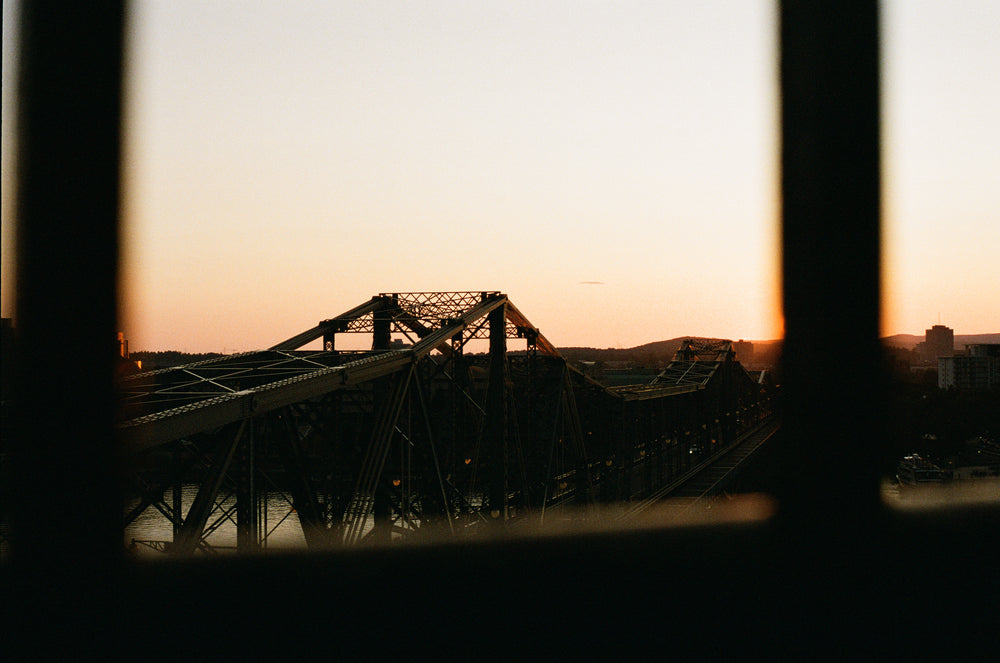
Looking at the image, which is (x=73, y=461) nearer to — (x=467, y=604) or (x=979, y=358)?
(x=467, y=604)

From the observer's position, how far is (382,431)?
42.8 feet

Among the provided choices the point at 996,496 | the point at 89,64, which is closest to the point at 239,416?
the point at 89,64

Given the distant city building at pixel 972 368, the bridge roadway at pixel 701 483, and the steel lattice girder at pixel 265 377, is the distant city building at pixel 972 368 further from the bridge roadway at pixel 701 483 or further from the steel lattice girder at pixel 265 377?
the steel lattice girder at pixel 265 377

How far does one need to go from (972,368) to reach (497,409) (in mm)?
74645

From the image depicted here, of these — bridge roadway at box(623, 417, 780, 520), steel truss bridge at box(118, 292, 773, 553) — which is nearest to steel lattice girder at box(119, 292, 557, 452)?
steel truss bridge at box(118, 292, 773, 553)

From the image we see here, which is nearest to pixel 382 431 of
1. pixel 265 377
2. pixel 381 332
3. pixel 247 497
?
pixel 265 377

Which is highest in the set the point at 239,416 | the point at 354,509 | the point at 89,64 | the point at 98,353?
the point at 89,64

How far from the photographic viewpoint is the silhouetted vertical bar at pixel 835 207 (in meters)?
3.36

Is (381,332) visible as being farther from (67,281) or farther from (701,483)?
(701,483)

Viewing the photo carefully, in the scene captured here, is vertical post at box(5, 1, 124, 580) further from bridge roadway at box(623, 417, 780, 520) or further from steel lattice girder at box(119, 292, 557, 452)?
bridge roadway at box(623, 417, 780, 520)

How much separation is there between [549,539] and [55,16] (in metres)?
3.58

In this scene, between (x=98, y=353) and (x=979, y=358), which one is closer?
(x=98, y=353)

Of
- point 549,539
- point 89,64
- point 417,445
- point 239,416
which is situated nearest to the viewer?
point 549,539

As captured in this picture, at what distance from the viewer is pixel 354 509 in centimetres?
1238
